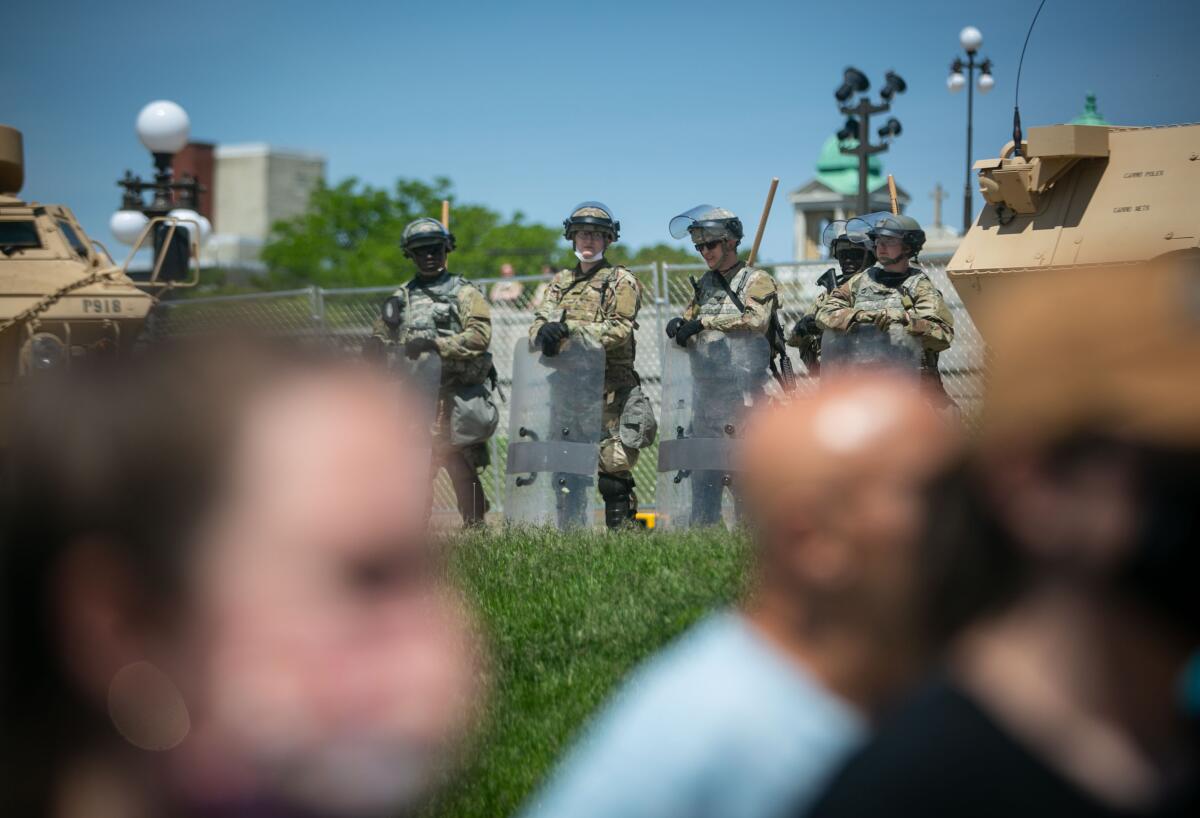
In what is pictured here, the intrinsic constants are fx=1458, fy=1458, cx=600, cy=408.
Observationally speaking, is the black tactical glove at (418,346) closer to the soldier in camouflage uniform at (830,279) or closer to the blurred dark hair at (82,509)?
the soldier in camouflage uniform at (830,279)

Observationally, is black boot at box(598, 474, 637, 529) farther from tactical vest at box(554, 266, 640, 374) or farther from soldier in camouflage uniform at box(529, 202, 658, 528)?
tactical vest at box(554, 266, 640, 374)

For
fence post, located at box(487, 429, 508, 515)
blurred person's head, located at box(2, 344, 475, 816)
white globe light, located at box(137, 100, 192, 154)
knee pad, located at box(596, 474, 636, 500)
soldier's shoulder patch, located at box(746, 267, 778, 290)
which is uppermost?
white globe light, located at box(137, 100, 192, 154)

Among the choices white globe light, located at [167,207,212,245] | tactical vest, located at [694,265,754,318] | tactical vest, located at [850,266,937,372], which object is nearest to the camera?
tactical vest, located at [850,266,937,372]

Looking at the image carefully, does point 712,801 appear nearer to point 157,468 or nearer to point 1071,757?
point 1071,757

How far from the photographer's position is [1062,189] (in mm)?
10797

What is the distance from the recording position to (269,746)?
141cm

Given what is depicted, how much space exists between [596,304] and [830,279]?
1.86m

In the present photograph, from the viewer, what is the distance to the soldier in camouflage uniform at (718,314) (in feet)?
29.2

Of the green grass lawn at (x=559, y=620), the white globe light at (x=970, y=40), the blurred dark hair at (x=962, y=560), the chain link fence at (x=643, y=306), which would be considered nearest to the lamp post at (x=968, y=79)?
the white globe light at (x=970, y=40)

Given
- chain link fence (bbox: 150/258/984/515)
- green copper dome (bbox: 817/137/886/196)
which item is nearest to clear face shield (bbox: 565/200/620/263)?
chain link fence (bbox: 150/258/984/515)

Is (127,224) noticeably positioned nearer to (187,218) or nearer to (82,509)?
(187,218)

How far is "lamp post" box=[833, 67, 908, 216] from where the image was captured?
17031mm

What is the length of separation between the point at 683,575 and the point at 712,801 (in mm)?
4302

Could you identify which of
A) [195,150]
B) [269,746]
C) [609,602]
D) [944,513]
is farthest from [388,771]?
[195,150]
